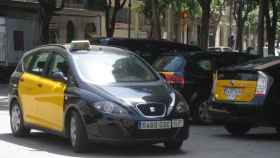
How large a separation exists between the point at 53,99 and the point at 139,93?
1.46m

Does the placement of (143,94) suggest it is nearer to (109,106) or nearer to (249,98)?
(109,106)

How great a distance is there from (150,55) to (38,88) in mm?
9261

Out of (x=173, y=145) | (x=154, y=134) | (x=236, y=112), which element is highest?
(x=154, y=134)

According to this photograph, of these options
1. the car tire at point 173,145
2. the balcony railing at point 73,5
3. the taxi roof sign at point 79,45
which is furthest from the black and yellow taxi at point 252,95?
the balcony railing at point 73,5

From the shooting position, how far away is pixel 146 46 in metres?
21.1

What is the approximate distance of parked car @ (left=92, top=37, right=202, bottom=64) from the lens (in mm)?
20656

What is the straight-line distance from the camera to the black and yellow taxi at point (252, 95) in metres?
12.9

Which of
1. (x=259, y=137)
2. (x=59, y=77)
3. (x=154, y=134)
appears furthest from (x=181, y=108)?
(x=259, y=137)

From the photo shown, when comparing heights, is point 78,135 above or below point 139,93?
below

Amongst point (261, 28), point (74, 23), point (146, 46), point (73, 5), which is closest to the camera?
point (146, 46)

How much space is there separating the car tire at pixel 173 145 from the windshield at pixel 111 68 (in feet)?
3.27

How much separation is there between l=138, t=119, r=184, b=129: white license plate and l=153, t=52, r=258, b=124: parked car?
4.98 metres

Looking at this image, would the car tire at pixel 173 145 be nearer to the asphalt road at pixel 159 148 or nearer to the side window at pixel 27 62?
the asphalt road at pixel 159 148

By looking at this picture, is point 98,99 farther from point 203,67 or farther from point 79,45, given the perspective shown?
point 203,67
